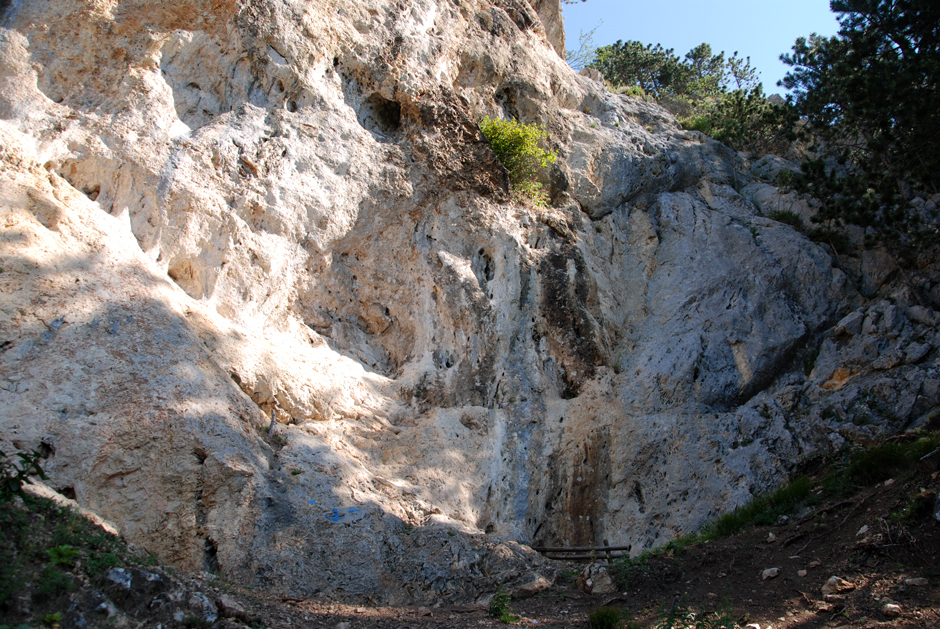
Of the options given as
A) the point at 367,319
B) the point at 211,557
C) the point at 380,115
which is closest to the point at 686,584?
the point at 211,557

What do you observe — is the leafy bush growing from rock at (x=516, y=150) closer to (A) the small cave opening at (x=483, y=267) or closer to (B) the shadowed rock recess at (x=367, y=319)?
(B) the shadowed rock recess at (x=367, y=319)

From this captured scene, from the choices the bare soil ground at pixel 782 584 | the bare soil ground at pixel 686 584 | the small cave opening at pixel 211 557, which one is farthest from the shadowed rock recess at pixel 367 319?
the bare soil ground at pixel 686 584

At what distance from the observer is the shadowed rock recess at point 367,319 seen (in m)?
7.00

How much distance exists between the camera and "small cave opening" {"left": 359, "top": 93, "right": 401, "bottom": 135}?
39.9 feet

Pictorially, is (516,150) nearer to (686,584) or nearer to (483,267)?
(483,267)

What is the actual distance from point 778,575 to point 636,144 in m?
11.5

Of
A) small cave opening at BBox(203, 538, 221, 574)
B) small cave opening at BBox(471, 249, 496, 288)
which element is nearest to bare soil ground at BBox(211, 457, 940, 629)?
small cave opening at BBox(203, 538, 221, 574)

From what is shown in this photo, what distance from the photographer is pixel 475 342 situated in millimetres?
11117

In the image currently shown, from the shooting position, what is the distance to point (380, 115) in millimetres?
12461

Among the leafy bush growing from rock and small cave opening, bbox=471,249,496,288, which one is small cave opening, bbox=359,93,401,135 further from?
small cave opening, bbox=471,249,496,288

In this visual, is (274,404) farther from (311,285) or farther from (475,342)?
(475,342)

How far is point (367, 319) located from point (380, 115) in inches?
164

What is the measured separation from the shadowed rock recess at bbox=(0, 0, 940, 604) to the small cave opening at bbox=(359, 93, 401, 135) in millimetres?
61

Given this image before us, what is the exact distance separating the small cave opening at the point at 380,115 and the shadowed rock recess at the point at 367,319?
61 mm
